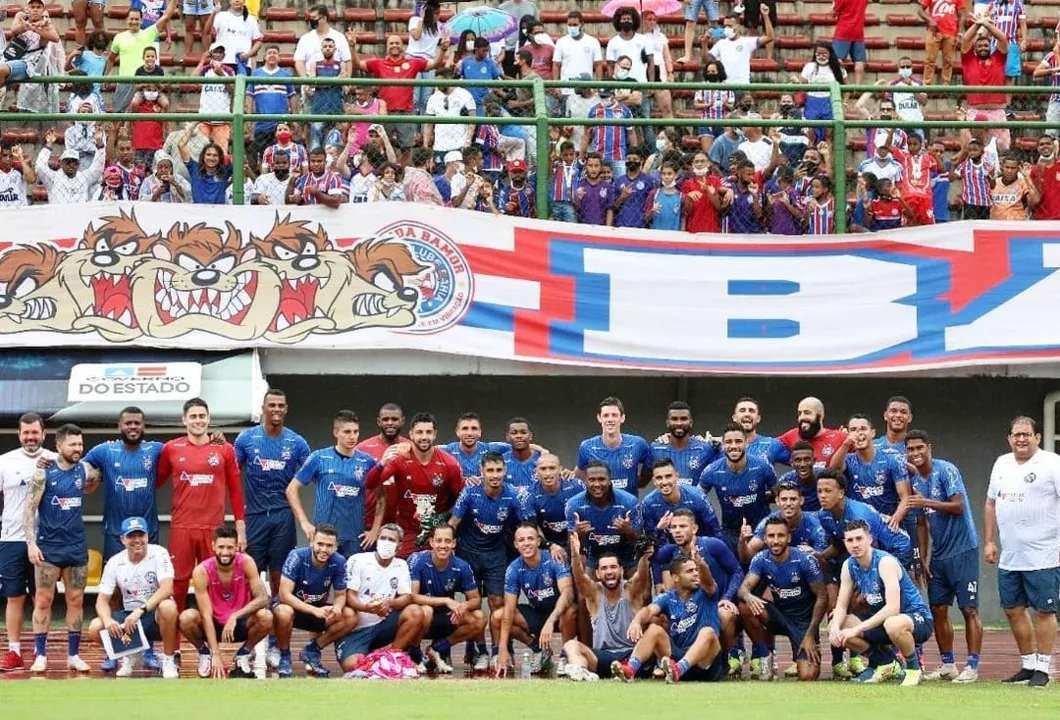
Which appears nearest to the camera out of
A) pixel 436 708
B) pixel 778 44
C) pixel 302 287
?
pixel 436 708

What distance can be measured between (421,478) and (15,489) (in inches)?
121

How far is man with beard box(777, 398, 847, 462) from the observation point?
48.3 feet

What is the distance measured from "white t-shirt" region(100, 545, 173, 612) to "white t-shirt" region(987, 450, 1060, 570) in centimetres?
601

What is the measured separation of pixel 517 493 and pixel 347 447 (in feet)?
4.53

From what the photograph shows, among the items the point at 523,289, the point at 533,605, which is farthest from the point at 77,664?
the point at 523,289

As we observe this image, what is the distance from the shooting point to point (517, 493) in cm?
1456

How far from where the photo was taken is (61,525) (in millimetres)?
14688

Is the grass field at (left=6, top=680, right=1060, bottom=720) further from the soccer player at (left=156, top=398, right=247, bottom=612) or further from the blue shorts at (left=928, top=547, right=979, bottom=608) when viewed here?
the soccer player at (left=156, top=398, right=247, bottom=612)

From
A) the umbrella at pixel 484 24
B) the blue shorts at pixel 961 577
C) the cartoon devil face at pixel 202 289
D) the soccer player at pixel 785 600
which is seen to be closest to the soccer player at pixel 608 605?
the soccer player at pixel 785 600

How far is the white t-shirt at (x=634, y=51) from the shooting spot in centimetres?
2053

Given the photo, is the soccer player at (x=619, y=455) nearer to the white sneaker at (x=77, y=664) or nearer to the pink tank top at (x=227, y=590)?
the pink tank top at (x=227, y=590)

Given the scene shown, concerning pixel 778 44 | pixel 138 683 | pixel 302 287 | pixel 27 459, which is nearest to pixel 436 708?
pixel 138 683

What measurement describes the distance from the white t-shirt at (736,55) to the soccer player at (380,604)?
9.18 m

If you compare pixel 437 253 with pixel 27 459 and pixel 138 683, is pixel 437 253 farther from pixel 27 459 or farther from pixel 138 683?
pixel 138 683
